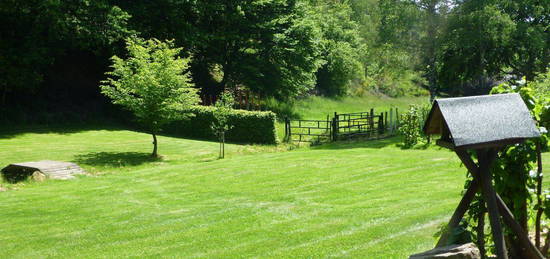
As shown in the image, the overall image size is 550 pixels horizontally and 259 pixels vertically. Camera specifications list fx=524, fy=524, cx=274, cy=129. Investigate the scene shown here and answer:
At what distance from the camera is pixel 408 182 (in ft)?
47.2

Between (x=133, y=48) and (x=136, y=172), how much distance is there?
24.4 ft

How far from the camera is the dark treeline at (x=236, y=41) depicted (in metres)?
32.0

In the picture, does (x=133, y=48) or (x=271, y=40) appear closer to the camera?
(x=133, y=48)

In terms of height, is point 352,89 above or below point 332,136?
above

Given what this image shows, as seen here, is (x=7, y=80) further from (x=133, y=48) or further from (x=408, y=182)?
(x=408, y=182)

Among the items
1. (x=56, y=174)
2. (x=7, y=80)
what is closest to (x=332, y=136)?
(x=56, y=174)

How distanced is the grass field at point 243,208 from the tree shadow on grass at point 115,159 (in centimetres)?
23

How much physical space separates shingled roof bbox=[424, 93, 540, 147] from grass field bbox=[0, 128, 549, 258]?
3141 mm

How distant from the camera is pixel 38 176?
19.2 meters

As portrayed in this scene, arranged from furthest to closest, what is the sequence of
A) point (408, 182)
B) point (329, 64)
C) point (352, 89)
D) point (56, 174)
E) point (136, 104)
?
point (352, 89) → point (329, 64) → point (136, 104) → point (56, 174) → point (408, 182)

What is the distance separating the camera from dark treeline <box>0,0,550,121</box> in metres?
32.0

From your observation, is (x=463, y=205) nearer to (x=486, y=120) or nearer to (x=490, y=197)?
(x=490, y=197)

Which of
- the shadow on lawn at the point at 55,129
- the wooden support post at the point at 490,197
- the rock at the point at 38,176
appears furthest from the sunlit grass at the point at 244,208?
the shadow on lawn at the point at 55,129

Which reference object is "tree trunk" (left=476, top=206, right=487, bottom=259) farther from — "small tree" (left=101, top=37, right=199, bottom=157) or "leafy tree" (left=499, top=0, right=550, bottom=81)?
"leafy tree" (left=499, top=0, right=550, bottom=81)
